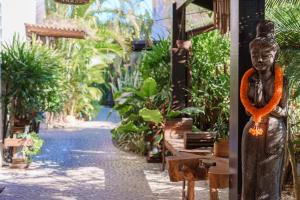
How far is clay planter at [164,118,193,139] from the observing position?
6.26m

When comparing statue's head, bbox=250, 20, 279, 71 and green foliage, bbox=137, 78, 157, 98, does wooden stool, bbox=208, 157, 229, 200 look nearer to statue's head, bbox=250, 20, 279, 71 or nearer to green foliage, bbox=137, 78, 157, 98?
statue's head, bbox=250, 20, 279, 71

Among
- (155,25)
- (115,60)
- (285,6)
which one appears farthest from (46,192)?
(115,60)

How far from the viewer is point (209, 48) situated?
773 cm

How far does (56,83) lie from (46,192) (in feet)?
10.2

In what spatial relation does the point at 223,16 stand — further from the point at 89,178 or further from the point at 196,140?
the point at 89,178

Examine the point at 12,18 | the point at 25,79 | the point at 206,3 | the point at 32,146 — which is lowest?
the point at 32,146

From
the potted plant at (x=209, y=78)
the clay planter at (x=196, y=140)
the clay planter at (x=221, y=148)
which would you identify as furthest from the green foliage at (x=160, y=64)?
the clay planter at (x=221, y=148)

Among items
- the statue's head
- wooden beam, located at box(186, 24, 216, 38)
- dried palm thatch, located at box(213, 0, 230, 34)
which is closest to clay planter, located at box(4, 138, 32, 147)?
wooden beam, located at box(186, 24, 216, 38)

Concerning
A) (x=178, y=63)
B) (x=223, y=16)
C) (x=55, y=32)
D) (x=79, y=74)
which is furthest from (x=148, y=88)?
(x=79, y=74)

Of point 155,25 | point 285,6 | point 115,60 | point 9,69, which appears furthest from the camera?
point 115,60

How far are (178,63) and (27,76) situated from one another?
2680mm

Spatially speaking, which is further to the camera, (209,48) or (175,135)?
(209,48)

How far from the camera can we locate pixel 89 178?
262 inches

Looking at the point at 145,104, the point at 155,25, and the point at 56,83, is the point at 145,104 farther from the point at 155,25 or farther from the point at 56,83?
the point at 155,25
